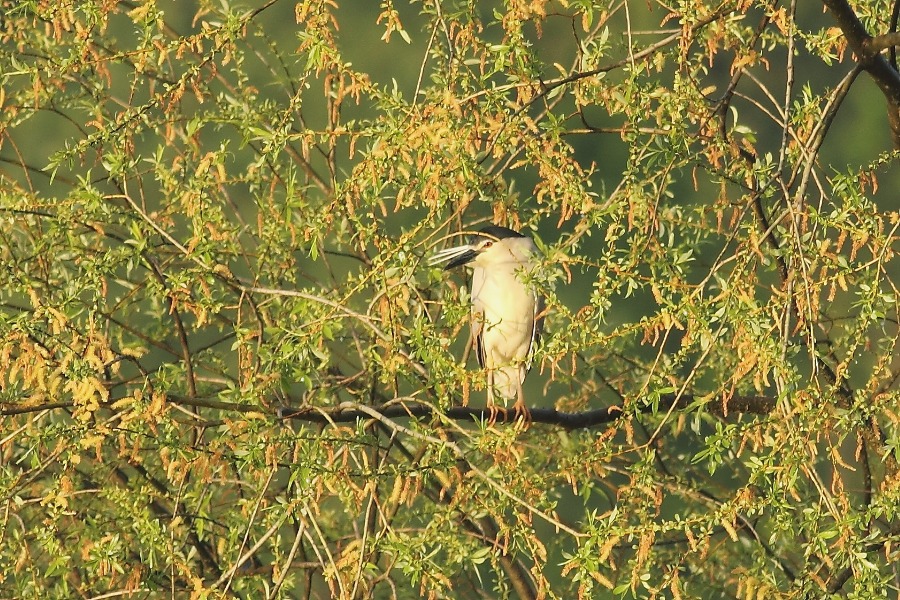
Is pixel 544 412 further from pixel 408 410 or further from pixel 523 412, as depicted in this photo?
pixel 408 410

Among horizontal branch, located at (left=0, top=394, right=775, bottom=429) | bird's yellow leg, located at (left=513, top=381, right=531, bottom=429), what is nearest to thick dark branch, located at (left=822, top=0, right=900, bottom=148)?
horizontal branch, located at (left=0, top=394, right=775, bottom=429)

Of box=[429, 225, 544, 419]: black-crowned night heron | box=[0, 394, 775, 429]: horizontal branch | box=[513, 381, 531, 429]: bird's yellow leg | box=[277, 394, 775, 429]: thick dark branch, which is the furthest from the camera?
box=[429, 225, 544, 419]: black-crowned night heron

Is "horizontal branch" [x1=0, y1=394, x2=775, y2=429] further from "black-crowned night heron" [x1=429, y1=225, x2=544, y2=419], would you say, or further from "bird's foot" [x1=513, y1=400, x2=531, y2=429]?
"black-crowned night heron" [x1=429, y1=225, x2=544, y2=419]

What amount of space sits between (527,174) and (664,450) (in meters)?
8.57

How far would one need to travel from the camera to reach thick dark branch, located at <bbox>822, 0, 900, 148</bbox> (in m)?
2.06

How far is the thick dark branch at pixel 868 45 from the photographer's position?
2.06m

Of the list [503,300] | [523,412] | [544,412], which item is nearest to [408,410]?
[544,412]

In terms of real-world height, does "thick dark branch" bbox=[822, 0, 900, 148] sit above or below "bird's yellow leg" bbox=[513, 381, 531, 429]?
above

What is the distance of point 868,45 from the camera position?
83.2 inches

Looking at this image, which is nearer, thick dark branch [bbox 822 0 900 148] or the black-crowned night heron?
thick dark branch [bbox 822 0 900 148]

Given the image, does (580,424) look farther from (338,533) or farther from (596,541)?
(338,533)

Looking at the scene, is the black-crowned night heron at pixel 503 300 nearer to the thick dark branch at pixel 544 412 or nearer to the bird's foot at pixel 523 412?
the bird's foot at pixel 523 412

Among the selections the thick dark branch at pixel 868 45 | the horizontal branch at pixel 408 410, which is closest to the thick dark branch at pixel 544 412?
the horizontal branch at pixel 408 410

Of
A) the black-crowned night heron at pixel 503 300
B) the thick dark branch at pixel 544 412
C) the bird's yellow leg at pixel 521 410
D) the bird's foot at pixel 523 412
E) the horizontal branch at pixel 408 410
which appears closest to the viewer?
the horizontal branch at pixel 408 410
